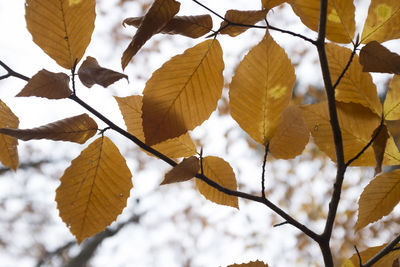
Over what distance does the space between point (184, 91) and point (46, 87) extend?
14 cm

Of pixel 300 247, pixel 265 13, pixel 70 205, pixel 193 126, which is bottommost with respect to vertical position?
pixel 70 205

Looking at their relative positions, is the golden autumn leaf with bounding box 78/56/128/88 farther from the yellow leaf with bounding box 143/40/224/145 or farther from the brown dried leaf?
the brown dried leaf

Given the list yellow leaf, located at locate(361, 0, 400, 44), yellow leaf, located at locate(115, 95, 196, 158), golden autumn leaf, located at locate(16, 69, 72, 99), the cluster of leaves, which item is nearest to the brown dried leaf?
the cluster of leaves

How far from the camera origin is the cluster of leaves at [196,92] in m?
0.35

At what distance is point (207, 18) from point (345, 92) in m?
0.19

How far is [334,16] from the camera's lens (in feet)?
1.27

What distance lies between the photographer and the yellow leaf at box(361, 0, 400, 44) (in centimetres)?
38

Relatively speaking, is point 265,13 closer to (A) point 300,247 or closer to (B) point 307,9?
(B) point 307,9

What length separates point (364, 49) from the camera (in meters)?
0.36

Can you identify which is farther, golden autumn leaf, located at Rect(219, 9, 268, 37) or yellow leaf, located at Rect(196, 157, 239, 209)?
yellow leaf, located at Rect(196, 157, 239, 209)

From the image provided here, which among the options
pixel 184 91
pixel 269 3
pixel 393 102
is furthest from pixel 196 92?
pixel 393 102

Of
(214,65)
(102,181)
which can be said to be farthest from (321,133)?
(102,181)

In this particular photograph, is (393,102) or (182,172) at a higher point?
(393,102)

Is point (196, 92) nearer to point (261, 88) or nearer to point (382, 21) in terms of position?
point (261, 88)
